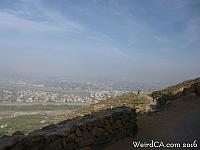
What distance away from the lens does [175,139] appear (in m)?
10.9

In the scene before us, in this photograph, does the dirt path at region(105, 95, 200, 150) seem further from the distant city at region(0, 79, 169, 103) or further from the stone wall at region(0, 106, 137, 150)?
the distant city at region(0, 79, 169, 103)

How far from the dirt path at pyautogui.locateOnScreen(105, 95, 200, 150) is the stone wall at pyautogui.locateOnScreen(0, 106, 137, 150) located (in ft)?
1.32

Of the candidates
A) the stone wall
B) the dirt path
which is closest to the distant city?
the dirt path

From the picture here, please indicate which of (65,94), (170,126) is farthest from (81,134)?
(65,94)

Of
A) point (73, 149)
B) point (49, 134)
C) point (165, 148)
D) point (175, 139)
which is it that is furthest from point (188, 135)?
point (49, 134)

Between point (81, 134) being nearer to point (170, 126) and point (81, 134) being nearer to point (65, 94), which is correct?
point (170, 126)

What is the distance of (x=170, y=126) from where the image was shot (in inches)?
527

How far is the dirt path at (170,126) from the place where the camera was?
10.8 metres

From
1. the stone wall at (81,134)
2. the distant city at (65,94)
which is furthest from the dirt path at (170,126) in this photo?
the distant city at (65,94)

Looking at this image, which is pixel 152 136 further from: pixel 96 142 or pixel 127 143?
pixel 96 142

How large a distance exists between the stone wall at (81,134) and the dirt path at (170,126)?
40cm

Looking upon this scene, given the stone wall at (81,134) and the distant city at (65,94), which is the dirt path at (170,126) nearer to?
the stone wall at (81,134)

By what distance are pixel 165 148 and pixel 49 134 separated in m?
3.85

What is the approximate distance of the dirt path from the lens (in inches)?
426
